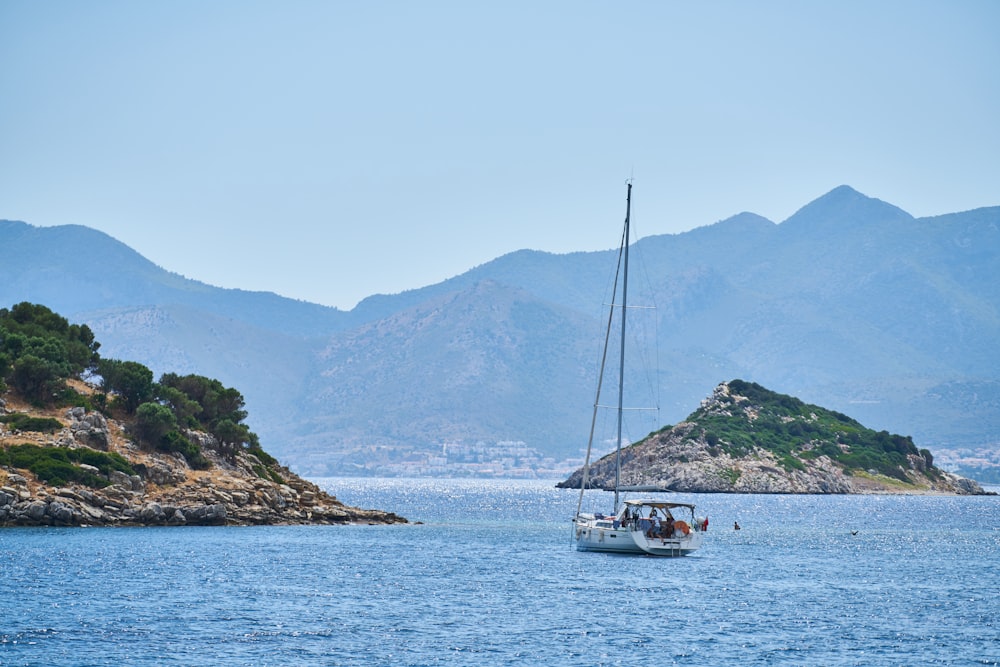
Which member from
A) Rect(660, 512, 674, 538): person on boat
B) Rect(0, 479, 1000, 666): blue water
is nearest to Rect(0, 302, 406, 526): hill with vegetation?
Rect(0, 479, 1000, 666): blue water

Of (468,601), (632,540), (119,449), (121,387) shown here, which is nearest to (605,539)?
(632,540)

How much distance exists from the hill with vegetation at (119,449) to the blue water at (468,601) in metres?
4.22

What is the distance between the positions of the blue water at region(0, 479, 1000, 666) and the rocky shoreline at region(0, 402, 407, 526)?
3487 mm

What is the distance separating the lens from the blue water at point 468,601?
57.2 meters

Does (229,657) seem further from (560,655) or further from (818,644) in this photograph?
(818,644)

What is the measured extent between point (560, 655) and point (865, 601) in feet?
89.1

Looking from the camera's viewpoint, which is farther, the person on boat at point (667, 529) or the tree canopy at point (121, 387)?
the tree canopy at point (121, 387)

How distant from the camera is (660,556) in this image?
101375 millimetres

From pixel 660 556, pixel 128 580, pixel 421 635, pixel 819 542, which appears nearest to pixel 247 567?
pixel 128 580

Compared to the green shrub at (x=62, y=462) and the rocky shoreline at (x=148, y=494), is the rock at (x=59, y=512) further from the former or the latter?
the green shrub at (x=62, y=462)

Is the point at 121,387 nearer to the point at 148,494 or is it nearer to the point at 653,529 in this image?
A: the point at 148,494

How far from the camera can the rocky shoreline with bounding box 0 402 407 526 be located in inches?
4102

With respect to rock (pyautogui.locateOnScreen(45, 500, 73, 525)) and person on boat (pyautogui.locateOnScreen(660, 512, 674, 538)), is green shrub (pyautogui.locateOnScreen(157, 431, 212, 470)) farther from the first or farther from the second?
person on boat (pyautogui.locateOnScreen(660, 512, 674, 538))

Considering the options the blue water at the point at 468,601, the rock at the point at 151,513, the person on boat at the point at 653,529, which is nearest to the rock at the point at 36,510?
the blue water at the point at 468,601
